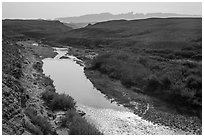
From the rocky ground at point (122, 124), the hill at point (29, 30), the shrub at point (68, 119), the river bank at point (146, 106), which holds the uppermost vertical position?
the hill at point (29, 30)

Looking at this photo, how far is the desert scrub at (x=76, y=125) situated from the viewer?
1431 cm

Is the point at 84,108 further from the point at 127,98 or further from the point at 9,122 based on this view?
the point at 9,122

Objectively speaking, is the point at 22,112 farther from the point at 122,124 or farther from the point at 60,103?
the point at 122,124

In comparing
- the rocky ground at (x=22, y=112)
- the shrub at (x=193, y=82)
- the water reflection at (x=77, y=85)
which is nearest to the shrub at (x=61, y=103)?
the rocky ground at (x=22, y=112)

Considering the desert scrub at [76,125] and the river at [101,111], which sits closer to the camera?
the desert scrub at [76,125]

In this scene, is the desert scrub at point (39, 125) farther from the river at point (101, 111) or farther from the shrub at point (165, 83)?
the shrub at point (165, 83)

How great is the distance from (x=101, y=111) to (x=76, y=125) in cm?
518

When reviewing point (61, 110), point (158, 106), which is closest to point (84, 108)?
point (61, 110)

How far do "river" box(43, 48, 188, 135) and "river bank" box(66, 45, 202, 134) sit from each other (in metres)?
0.58

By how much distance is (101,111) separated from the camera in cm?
2005

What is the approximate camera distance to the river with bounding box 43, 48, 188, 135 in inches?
661

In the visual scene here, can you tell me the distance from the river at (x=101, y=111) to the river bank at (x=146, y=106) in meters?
0.58

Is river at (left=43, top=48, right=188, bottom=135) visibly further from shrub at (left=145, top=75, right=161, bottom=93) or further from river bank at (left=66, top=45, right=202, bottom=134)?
shrub at (left=145, top=75, right=161, bottom=93)

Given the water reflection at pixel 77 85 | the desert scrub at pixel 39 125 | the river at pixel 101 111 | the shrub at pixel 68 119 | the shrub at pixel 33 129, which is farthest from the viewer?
the water reflection at pixel 77 85
